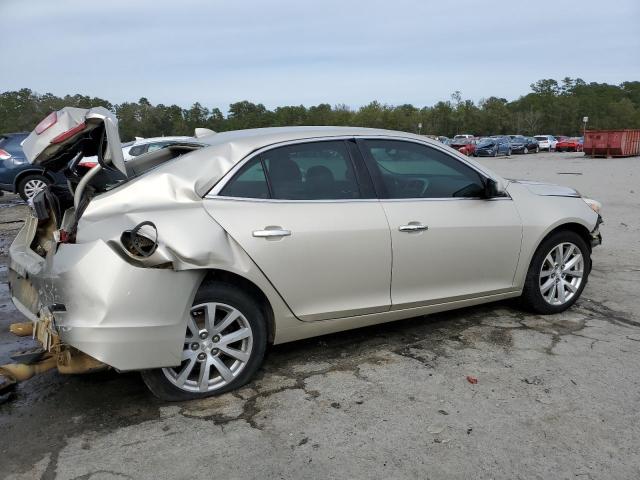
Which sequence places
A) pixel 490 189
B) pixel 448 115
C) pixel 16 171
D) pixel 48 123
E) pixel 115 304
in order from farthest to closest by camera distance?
pixel 448 115, pixel 16 171, pixel 490 189, pixel 48 123, pixel 115 304

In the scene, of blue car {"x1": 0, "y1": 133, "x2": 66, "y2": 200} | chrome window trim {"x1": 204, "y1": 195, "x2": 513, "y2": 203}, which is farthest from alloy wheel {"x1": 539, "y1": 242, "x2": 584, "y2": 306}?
blue car {"x1": 0, "y1": 133, "x2": 66, "y2": 200}

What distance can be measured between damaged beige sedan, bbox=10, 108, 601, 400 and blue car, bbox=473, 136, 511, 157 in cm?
4116

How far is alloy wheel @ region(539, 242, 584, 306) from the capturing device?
15.4ft

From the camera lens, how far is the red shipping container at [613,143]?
3183cm

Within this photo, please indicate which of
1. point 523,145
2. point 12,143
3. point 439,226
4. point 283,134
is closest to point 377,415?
point 439,226

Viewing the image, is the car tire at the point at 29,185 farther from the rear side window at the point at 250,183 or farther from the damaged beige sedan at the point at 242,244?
the rear side window at the point at 250,183

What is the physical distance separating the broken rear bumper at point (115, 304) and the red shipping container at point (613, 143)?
34242 millimetres

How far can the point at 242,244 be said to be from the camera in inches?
129

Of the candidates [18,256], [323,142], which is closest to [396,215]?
[323,142]

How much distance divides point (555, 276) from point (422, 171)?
154cm

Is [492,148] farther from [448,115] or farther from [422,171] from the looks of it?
[448,115]

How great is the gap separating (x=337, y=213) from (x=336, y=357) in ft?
3.51

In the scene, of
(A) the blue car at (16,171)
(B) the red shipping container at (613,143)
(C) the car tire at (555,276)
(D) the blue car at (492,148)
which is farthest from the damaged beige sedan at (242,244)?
(D) the blue car at (492,148)

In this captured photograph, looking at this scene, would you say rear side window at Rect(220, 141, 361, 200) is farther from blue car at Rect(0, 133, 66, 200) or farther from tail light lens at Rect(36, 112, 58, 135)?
blue car at Rect(0, 133, 66, 200)
